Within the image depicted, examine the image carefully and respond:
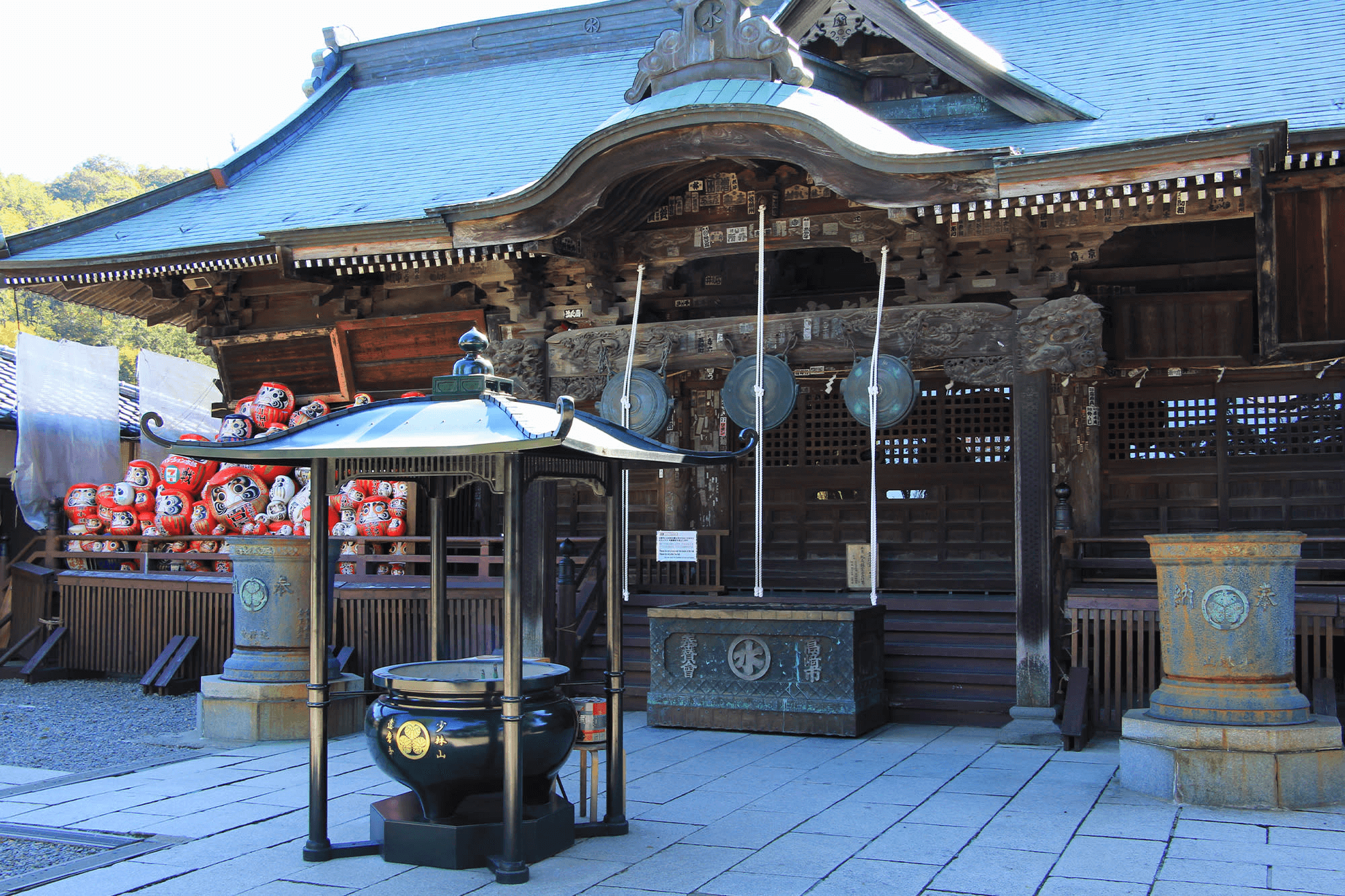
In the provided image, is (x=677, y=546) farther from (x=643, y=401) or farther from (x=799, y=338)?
(x=799, y=338)

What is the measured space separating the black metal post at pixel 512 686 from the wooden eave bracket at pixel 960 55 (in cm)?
661

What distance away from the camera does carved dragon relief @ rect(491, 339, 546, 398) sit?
1052 centimetres

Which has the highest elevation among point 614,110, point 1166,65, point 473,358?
point 614,110

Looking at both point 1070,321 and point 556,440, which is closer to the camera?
point 556,440

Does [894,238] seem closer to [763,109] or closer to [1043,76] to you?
[763,109]

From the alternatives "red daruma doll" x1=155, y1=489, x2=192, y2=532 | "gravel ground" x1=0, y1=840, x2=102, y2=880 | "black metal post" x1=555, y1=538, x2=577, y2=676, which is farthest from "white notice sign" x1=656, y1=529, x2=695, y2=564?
"gravel ground" x1=0, y1=840, x2=102, y2=880

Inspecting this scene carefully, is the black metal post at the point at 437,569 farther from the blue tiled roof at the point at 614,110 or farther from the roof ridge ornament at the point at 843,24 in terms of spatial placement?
the roof ridge ornament at the point at 843,24

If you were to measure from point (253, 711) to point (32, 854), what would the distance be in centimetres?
298

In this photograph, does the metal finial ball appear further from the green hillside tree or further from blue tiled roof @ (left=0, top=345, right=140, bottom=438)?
the green hillside tree

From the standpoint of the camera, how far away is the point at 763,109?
854 centimetres

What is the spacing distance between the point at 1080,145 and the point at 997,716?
15.0 ft

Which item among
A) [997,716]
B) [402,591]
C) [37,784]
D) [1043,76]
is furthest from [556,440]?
[1043,76]

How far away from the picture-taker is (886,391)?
9148mm

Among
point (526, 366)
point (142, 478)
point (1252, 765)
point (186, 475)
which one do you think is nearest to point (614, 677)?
point (1252, 765)
